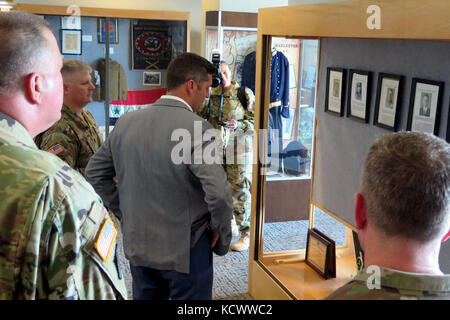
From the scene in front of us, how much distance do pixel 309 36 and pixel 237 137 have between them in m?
1.82

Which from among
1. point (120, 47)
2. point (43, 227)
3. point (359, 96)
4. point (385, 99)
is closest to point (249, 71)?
point (120, 47)

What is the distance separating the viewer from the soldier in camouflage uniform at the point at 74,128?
2988mm

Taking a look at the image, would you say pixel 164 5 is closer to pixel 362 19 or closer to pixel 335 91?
pixel 335 91

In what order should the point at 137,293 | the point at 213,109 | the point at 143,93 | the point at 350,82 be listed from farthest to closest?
the point at 143,93, the point at 213,109, the point at 350,82, the point at 137,293

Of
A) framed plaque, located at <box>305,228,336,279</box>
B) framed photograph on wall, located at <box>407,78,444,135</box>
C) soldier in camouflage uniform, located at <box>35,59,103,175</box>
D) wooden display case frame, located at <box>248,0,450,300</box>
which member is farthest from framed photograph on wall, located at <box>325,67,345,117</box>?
soldier in camouflage uniform, located at <box>35,59,103,175</box>

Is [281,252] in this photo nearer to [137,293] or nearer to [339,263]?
[339,263]

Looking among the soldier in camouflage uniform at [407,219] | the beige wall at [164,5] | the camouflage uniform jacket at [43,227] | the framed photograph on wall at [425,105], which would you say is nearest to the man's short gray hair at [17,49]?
the camouflage uniform jacket at [43,227]

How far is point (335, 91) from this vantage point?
286cm

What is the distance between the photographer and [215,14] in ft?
16.8

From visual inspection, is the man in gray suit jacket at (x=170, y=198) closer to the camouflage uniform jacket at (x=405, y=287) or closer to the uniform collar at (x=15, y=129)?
the uniform collar at (x=15, y=129)

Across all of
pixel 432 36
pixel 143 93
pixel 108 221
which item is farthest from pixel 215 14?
pixel 108 221

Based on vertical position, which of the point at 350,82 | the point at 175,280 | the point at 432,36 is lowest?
the point at 175,280

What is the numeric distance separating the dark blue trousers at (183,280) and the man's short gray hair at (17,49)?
1341 mm

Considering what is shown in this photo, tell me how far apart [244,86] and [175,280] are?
2.92 m
